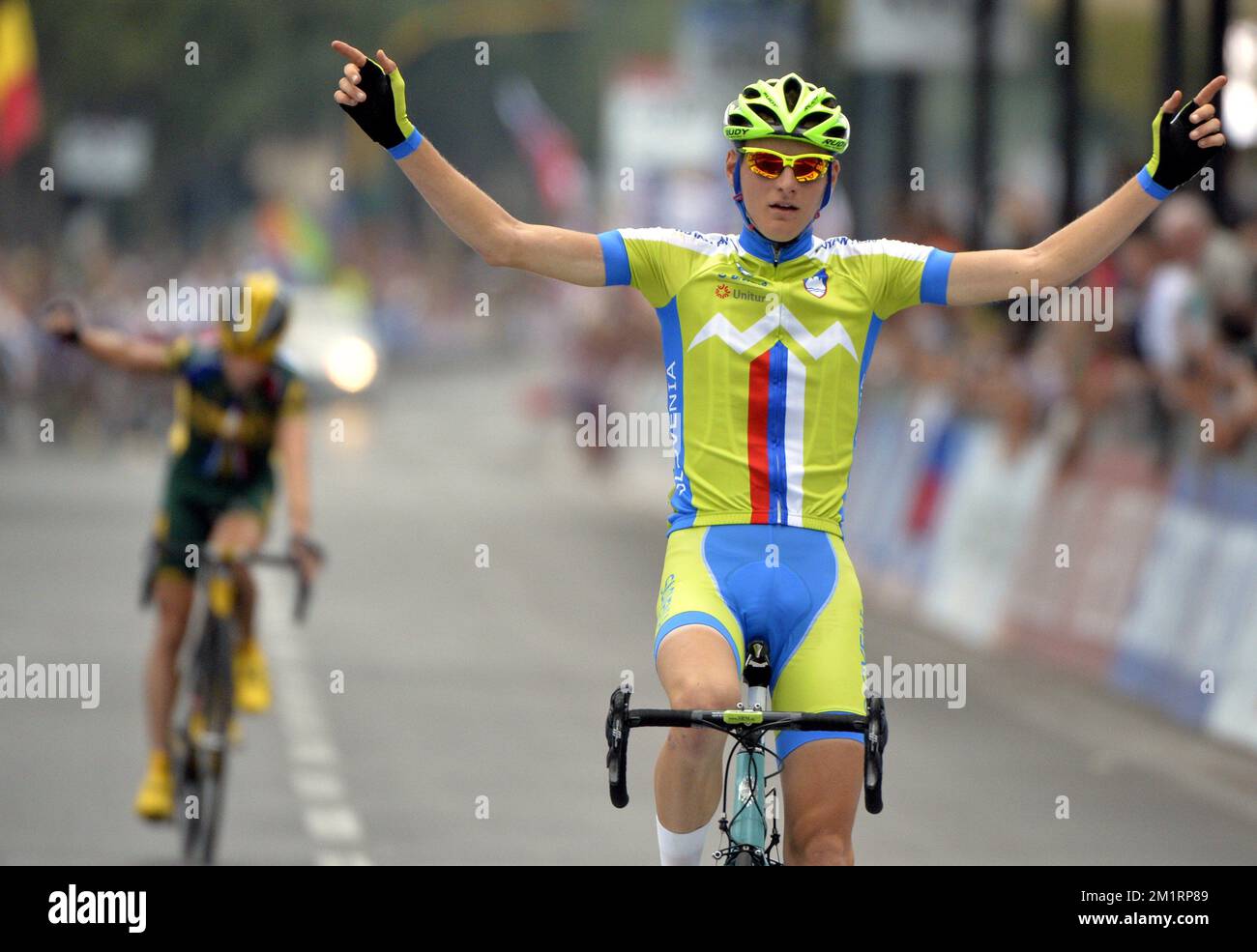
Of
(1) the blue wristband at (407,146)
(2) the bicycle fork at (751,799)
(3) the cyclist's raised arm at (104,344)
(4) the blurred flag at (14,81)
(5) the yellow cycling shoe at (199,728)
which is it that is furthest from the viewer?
(4) the blurred flag at (14,81)

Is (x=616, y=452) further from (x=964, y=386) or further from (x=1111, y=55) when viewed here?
(x=964, y=386)

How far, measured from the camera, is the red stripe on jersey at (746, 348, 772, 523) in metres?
6.20

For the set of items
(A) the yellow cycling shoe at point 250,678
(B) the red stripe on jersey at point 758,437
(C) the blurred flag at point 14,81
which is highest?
(C) the blurred flag at point 14,81

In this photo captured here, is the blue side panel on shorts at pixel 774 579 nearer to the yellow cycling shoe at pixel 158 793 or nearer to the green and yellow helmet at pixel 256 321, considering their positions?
the green and yellow helmet at pixel 256 321

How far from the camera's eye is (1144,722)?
13.8 meters

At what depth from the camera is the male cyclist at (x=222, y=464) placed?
10203mm

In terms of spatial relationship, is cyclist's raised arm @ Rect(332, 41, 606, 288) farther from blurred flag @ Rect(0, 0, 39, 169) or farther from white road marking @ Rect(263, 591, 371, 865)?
blurred flag @ Rect(0, 0, 39, 169)

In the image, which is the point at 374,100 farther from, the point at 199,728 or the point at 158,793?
the point at 158,793

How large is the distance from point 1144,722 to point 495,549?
10.1m

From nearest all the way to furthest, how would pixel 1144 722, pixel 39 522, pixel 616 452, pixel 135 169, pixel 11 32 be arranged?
pixel 1144 722 → pixel 39 522 → pixel 616 452 → pixel 11 32 → pixel 135 169

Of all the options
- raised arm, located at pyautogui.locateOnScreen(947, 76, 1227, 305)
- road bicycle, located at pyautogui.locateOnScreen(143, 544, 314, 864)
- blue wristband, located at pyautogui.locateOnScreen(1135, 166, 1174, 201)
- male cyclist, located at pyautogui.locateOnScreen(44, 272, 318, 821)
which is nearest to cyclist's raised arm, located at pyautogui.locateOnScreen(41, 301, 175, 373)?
male cyclist, located at pyautogui.locateOnScreen(44, 272, 318, 821)

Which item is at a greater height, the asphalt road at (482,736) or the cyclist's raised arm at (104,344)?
the cyclist's raised arm at (104,344)

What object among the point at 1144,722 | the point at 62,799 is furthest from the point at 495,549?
the point at 62,799
